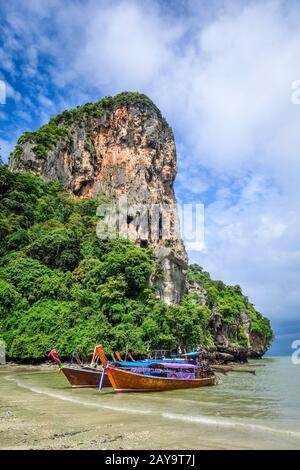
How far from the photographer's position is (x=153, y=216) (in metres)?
63.6

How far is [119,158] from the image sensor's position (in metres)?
71.3

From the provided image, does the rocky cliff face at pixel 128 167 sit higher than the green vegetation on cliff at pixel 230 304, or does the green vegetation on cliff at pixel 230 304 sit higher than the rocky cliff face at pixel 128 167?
the rocky cliff face at pixel 128 167

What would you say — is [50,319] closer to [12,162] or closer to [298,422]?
Answer: [298,422]

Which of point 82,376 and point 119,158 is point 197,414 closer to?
point 82,376

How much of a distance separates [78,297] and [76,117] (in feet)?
160

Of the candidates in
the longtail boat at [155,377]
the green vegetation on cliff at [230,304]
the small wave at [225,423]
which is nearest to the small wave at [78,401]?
the small wave at [225,423]

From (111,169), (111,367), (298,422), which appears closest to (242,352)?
(111,169)

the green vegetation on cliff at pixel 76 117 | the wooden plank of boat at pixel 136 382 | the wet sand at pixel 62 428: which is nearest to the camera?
the wet sand at pixel 62 428

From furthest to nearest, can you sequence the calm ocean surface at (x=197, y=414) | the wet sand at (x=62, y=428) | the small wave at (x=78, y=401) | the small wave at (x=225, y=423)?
the small wave at (x=78, y=401), the small wave at (x=225, y=423), the calm ocean surface at (x=197, y=414), the wet sand at (x=62, y=428)

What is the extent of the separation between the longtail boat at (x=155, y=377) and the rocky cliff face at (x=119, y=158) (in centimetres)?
3706

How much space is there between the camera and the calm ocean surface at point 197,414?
26.4 ft

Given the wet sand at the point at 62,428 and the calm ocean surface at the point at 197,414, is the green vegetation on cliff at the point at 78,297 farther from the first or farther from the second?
the wet sand at the point at 62,428

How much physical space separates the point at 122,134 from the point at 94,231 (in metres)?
32.8

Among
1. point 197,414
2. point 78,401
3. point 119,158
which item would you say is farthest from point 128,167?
point 197,414
